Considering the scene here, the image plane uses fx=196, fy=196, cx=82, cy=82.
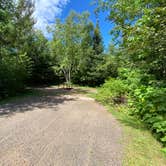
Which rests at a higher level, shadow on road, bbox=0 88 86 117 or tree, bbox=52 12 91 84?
tree, bbox=52 12 91 84

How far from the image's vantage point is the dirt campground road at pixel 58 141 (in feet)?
11.0

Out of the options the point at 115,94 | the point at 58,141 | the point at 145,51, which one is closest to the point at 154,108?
the point at 145,51

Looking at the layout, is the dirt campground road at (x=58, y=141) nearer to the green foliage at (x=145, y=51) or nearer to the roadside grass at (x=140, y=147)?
the roadside grass at (x=140, y=147)

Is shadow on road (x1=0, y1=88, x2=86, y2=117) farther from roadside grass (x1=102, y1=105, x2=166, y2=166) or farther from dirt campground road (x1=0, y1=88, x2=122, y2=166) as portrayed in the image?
roadside grass (x1=102, y1=105, x2=166, y2=166)

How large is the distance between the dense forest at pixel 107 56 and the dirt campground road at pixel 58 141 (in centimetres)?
125

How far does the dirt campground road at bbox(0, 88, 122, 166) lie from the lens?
11.0 feet

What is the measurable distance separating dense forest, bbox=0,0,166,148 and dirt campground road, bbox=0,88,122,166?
4.11 ft

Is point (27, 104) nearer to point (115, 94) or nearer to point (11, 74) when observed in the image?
point (11, 74)

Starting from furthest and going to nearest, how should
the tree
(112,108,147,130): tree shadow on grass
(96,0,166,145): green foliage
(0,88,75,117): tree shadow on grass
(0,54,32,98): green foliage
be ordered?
the tree → (0,54,32,98): green foliage → (0,88,75,117): tree shadow on grass → (112,108,147,130): tree shadow on grass → (96,0,166,145): green foliage

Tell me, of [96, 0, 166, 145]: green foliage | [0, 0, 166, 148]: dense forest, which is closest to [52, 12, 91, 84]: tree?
[0, 0, 166, 148]: dense forest

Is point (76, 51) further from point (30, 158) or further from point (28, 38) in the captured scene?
point (30, 158)

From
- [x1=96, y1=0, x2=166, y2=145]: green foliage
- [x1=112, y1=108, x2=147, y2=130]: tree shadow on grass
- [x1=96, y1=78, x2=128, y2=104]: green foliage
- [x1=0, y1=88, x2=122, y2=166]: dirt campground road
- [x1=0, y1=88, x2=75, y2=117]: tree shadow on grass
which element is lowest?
[x1=112, y1=108, x2=147, y2=130]: tree shadow on grass

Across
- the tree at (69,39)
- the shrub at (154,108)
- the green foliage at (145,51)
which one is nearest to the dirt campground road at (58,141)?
the shrub at (154,108)

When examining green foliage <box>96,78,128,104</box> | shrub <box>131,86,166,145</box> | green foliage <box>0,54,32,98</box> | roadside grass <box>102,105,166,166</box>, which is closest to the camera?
roadside grass <box>102,105,166,166</box>
